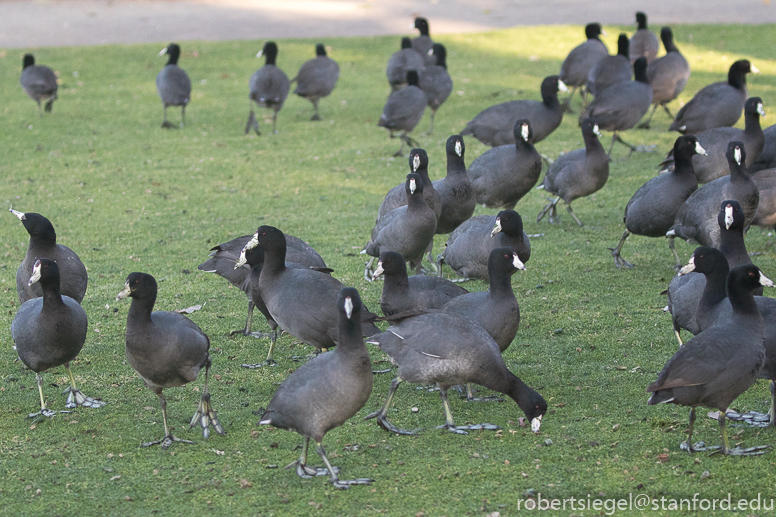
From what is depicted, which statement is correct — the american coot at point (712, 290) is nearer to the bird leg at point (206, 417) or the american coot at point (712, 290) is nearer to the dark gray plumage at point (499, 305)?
the dark gray plumage at point (499, 305)

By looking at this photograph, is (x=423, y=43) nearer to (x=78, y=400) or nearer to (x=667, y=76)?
(x=667, y=76)

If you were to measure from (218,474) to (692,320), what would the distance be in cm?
331

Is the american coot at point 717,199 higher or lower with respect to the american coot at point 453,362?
higher

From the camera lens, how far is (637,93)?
1105 cm

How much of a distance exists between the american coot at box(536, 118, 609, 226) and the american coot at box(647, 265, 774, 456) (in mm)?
4207

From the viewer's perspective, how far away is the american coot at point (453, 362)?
486cm

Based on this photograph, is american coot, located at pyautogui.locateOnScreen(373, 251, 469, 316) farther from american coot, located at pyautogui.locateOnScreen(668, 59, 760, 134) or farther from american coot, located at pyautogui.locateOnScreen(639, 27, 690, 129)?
american coot, located at pyautogui.locateOnScreen(639, 27, 690, 129)

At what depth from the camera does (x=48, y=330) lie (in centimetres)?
516

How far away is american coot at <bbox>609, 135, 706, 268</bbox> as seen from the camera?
7.55 metres

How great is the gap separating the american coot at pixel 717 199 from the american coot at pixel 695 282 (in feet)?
2.98

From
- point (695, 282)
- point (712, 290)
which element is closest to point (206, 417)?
point (712, 290)

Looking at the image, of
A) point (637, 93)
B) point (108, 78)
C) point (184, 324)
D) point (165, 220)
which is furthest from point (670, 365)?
point (108, 78)

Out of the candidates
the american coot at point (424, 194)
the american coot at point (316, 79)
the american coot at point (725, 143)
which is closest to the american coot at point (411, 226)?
the american coot at point (424, 194)

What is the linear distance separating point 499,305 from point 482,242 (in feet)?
5.41
